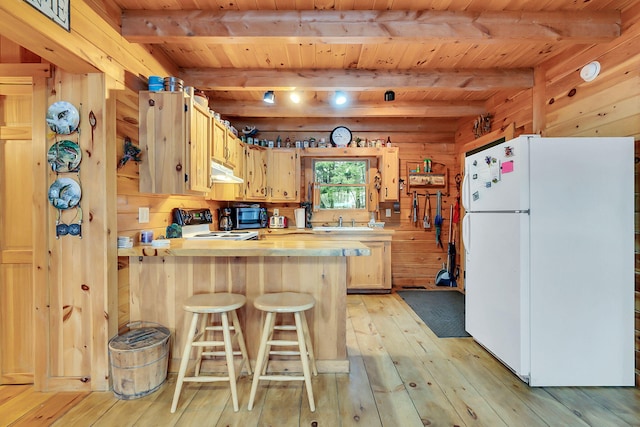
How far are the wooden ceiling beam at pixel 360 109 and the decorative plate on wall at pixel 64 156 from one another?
209 centimetres

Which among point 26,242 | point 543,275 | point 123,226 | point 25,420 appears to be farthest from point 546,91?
point 25,420

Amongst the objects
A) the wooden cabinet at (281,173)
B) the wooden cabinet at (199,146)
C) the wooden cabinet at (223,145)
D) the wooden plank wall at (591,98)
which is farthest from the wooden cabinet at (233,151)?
the wooden plank wall at (591,98)

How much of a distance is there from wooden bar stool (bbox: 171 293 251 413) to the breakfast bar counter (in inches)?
5.4

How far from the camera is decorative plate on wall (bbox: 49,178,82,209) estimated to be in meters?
1.88

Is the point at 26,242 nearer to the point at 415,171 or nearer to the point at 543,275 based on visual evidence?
the point at 543,275

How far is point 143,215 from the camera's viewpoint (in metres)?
2.33

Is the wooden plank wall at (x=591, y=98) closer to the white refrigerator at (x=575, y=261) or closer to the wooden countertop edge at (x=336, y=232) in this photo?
the white refrigerator at (x=575, y=261)

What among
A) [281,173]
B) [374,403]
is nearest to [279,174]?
[281,173]

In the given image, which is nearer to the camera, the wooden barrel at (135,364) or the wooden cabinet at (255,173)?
the wooden barrel at (135,364)

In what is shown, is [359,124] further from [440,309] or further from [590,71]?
[440,309]

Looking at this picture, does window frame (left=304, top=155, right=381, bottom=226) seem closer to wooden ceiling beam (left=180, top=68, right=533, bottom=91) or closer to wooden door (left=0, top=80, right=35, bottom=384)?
wooden ceiling beam (left=180, top=68, right=533, bottom=91)

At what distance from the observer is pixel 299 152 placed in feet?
14.0

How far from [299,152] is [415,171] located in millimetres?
1768

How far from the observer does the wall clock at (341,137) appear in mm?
4375
